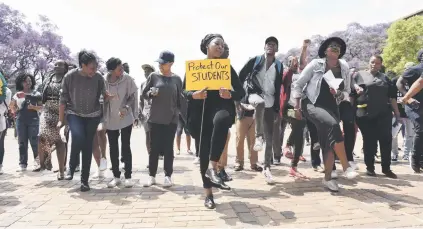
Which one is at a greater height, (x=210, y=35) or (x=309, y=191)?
(x=210, y=35)

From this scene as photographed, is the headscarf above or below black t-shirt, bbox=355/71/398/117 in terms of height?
above

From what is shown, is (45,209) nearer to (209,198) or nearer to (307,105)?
(209,198)

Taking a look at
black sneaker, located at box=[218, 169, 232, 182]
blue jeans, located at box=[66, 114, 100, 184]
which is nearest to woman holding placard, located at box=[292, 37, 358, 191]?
black sneaker, located at box=[218, 169, 232, 182]

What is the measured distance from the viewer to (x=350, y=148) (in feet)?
20.0

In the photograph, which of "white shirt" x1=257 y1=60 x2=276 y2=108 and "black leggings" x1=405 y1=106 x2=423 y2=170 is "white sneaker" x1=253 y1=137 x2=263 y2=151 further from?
"black leggings" x1=405 y1=106 x2=423 y2=170

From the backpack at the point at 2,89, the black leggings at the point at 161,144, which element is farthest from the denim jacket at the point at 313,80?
the backpack at the point at 2,89

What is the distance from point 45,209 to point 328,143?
3.70 meters

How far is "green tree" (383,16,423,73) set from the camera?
4638 centimetres

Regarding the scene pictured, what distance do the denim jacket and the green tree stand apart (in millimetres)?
46913

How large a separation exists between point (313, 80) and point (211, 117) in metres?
1.78

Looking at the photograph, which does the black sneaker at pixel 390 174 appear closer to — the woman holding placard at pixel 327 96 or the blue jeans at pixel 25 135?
the woman holding placard at pixel 327 96

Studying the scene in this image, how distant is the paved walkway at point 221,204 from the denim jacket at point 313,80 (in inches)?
53.9

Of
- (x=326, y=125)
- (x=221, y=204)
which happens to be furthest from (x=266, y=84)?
(x=221, y=204)

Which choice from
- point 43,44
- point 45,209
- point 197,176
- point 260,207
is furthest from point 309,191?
point 43,44
